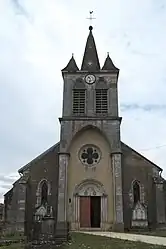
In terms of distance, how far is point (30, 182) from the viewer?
30406 millimetres

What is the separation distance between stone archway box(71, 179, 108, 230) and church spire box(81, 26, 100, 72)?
10811mm

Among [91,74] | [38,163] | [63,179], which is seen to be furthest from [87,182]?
[91,74]

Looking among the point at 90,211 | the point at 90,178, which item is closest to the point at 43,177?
the point at 90,178

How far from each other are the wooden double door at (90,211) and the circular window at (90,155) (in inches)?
118

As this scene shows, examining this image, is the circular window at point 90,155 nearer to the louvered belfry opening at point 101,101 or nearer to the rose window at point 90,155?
the rose window at point 90,155

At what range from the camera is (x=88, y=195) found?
99.1ft

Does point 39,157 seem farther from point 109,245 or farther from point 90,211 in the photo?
point 109,245

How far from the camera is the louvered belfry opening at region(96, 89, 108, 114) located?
106 feet

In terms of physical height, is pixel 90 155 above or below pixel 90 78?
below

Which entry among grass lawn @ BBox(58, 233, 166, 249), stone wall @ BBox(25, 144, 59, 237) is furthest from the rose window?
grass lawn @ BBox(58, 233, 166, 249)

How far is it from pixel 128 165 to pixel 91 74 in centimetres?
916

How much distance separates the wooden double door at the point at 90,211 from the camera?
29.9 meters

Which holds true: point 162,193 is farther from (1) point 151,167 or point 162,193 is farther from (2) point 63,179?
(2) point 63,179

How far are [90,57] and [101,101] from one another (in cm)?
566
